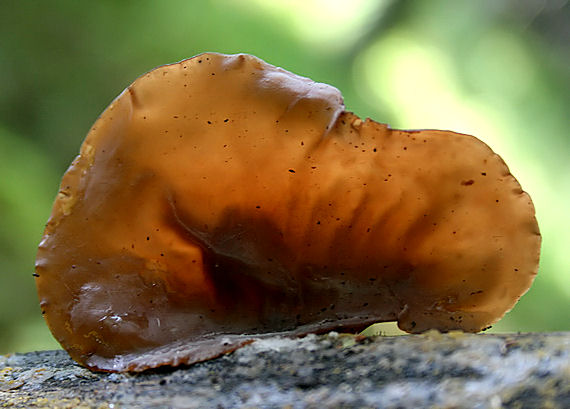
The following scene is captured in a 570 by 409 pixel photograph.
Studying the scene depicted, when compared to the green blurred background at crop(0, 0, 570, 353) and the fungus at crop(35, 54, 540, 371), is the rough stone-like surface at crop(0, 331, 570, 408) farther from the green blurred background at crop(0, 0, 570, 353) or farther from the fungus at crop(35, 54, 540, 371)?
the green blurred background at crop(0, 0, 570, 353)

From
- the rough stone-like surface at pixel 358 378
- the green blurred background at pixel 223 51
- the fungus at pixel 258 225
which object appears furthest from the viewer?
the green blurred background at pixel 223 51

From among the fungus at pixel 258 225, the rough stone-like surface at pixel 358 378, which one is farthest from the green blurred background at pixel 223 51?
the rough stone-like surface at pixel 358 378

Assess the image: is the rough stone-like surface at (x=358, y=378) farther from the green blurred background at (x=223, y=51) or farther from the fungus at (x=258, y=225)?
the green blurred background at (x=223, y=51)

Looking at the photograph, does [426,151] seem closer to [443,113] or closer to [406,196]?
[406,196]

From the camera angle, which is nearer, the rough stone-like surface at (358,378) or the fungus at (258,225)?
the rough stone-like surface at (358,378)

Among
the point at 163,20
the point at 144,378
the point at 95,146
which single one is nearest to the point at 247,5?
the point at 163,20

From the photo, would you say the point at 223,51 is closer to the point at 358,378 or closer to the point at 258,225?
the point at 258,225
